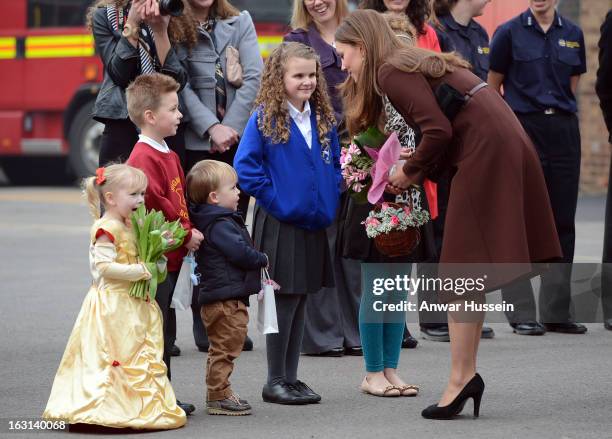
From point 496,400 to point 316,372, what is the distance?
114cm

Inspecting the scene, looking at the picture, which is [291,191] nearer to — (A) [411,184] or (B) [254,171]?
(B) [254,171]

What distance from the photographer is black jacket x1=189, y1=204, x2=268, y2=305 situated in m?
6.23

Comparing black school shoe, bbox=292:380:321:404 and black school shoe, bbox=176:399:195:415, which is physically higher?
black school shoe, bbox=176:399:195:415

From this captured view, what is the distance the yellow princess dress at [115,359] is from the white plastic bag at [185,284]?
252 mm

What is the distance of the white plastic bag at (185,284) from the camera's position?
20.4ft

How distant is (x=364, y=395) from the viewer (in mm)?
6734

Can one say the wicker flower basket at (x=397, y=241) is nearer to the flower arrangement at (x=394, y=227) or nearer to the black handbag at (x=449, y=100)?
the flower arrangement at (x=394, y=227)

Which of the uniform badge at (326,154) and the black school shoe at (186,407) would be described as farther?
the uniform badge at (326,154)

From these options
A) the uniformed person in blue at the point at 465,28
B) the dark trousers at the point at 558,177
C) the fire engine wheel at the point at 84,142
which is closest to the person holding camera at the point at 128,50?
the uniformed person in blue at the point at 465,28

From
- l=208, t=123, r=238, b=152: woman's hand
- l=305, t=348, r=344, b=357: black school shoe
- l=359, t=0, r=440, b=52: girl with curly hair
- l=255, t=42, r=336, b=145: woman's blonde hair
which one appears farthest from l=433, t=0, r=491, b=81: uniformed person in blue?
l=255, t=42, r=336, b=145: woman's blonde hair

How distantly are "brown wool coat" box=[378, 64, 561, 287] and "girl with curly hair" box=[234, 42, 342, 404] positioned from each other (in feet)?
2.07

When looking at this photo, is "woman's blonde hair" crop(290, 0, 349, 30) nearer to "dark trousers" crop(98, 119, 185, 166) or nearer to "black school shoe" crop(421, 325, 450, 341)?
"dark trousers" crop(98, 119, 185, 166)

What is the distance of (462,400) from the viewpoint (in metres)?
6.10

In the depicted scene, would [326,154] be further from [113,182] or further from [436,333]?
[436,333]
